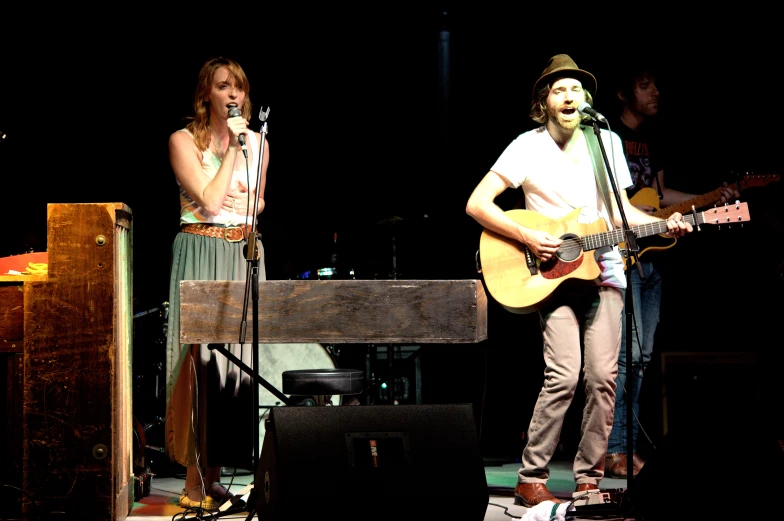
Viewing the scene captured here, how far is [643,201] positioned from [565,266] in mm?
1515

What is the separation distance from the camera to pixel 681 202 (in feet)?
17.9

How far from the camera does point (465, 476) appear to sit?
3.12 m

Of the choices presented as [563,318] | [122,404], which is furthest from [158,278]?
[563,318]

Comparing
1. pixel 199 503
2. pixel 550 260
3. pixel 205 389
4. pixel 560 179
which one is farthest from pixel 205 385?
pixel 560 179

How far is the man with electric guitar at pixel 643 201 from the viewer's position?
5328 mm

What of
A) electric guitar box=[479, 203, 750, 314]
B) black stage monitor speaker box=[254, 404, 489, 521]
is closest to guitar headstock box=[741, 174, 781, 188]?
electric guitar box=[479, 203, 750, 314]

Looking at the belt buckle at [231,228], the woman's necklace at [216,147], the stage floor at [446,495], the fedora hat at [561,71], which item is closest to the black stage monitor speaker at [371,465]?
the stage floor at [446,495]

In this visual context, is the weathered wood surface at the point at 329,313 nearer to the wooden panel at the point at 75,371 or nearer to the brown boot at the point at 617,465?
the wooden panel at the point at 75,371

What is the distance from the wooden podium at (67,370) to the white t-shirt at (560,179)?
202 cm

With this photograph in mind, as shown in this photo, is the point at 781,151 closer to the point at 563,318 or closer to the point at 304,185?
the point at 563,318

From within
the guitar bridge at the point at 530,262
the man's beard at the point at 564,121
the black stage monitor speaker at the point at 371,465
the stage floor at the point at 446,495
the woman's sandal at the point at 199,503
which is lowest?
the stage floor at the point at 446,495

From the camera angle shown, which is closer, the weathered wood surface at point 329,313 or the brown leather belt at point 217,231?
the weathered wood surface at point 329,313

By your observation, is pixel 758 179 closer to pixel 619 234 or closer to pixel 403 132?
pixel 619 234

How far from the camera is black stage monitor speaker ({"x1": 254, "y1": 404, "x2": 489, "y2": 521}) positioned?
299 centimetres
